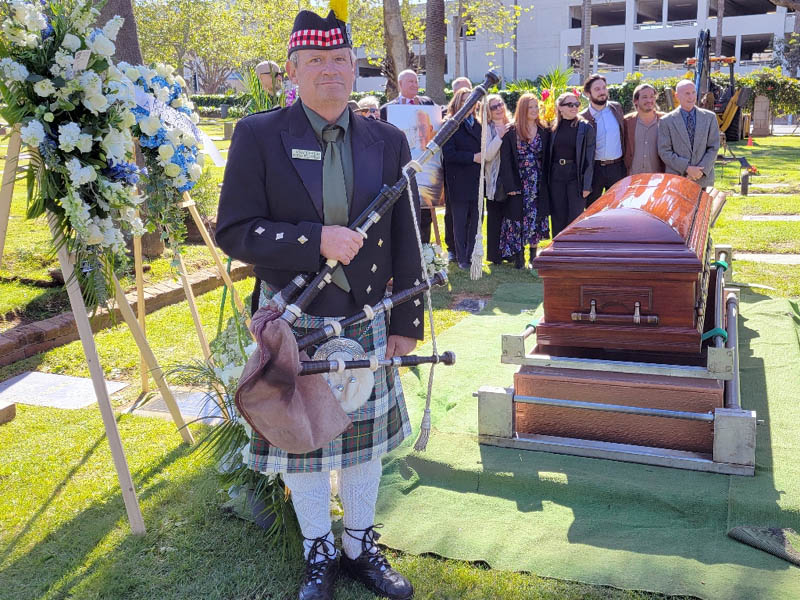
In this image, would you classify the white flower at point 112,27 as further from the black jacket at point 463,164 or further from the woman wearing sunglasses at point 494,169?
the black jacket at point 463,164

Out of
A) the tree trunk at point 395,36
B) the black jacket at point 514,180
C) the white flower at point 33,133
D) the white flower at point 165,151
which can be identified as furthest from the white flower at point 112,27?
the tree trunk at point 395,36

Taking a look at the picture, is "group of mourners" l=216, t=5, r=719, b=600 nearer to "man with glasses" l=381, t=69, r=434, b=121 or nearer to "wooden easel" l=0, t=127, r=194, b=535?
"wooden easel" l=0, t=127, r=194, b=535

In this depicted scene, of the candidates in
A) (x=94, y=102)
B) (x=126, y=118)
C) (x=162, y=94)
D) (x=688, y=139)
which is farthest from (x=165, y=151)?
(x=688, y=139)

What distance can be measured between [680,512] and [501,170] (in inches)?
184

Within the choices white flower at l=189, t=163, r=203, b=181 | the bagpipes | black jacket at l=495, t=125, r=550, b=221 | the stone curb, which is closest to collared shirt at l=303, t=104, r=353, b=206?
the bagpipes

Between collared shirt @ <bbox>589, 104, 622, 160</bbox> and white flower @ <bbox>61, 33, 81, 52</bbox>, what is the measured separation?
5.54 meters

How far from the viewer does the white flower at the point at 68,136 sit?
2.58 metres

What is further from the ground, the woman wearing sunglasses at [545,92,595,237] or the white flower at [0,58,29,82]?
the white flower at [0,58,29,82]

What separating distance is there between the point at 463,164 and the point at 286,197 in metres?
4.94

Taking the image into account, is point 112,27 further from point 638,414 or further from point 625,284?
point 638,414

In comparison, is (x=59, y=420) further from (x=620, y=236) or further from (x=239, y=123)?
(x=620, y=236)

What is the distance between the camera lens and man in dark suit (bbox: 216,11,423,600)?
2.30m

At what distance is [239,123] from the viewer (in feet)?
7.86

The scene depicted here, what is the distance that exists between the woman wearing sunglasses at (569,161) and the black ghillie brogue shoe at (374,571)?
16.4ft
